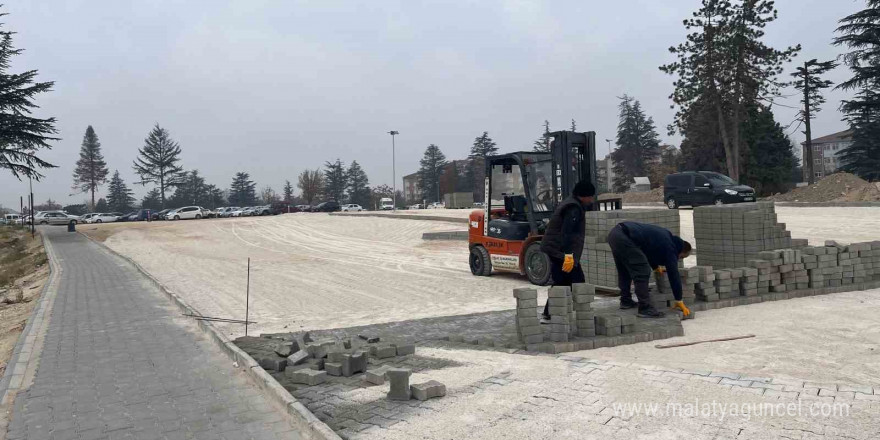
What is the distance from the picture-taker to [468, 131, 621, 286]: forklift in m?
11.4

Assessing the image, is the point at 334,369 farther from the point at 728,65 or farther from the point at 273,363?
the point at 728,65

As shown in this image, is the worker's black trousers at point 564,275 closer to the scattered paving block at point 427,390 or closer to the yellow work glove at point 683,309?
the yellow work glove at point 683,309

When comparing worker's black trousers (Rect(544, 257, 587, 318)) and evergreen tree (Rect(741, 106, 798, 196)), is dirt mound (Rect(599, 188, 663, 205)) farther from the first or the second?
worker's black trousers (Rect(544, 257, 587, 318))

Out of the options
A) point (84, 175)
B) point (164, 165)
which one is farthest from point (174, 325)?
point (84, 175)

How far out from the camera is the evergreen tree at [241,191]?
4471 inches

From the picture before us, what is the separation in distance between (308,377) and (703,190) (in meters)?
24.5

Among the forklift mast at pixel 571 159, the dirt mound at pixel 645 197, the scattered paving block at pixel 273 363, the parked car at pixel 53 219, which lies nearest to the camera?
the scattered paving block at pixel 273 363

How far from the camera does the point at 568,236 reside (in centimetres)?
723

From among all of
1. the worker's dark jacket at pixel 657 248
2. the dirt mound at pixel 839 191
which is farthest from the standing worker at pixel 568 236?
the dirt mound at pixel 839 191

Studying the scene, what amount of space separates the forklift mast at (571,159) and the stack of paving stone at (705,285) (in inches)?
141

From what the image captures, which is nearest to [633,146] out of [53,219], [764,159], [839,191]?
[764,159]

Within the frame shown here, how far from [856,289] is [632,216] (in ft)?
12.0

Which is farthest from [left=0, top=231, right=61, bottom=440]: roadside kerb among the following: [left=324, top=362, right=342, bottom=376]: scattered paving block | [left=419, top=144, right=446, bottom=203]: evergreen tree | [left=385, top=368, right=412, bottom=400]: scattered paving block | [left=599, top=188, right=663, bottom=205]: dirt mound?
[left=419, top=144, right=446, bottom=203]: evergreen tree

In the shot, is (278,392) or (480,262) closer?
(278,392)
